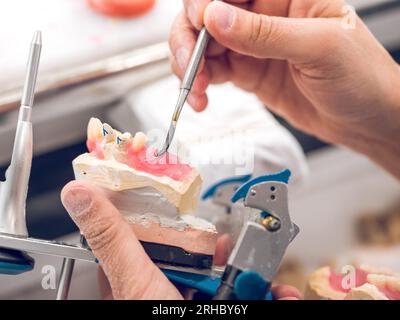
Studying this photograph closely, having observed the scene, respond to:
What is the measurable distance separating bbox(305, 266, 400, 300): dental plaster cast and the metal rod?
0.26 m

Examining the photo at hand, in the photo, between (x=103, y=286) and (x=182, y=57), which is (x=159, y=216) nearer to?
(x=103, y=286)

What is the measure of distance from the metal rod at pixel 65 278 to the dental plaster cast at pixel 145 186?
0.07 m

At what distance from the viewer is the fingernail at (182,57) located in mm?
698

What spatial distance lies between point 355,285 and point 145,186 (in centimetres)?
25

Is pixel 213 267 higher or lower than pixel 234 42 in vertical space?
lower

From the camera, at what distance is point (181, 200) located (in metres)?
0.51

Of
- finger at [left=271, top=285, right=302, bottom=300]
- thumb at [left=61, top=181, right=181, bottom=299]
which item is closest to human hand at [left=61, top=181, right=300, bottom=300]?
thumb at [left=61, top=181, right=181, bottom=299]

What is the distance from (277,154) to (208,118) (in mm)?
121

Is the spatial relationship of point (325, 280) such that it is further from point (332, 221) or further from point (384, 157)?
point (332, 221)

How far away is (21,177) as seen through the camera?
51 cm

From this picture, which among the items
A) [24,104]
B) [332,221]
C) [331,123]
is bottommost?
[332,221]

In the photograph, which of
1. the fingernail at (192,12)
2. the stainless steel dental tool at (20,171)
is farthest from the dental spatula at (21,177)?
the fingernail at (192,12)

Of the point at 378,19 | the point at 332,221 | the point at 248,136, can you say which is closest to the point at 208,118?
the point at 248,136

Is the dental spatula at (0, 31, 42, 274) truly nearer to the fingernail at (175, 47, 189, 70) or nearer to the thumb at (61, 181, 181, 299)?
the thumb at (61, 181, 181, 299)
